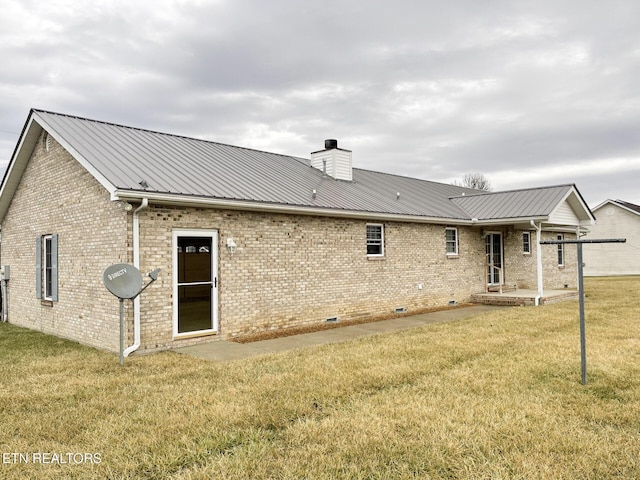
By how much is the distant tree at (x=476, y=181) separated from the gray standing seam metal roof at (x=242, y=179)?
38303 millimetres

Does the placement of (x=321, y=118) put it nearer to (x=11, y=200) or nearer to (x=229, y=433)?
(x=11, y=200)

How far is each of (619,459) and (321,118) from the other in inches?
711

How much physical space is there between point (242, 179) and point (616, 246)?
106 ft

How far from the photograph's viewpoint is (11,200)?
13344 mm

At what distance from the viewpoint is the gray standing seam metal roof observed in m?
9.27

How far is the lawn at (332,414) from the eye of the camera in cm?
379

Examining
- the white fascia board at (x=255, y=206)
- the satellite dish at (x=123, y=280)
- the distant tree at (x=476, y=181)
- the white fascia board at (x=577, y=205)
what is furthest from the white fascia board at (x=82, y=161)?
the distant tree at (x=476, y=181)

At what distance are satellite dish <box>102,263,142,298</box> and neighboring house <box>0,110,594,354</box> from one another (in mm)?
1055

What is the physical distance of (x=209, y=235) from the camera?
31.0 feet

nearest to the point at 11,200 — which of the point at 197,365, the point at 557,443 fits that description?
the point at 197,365

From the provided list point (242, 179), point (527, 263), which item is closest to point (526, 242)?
point (527, 263)

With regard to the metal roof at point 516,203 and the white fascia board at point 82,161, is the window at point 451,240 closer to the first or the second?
the metal roof at point 516,203

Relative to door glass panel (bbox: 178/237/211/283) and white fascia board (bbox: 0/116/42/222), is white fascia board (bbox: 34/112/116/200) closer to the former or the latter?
white fascia board (bbox: 0/116/42/222)

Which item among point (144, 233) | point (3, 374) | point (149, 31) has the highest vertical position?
point (149, 31)
